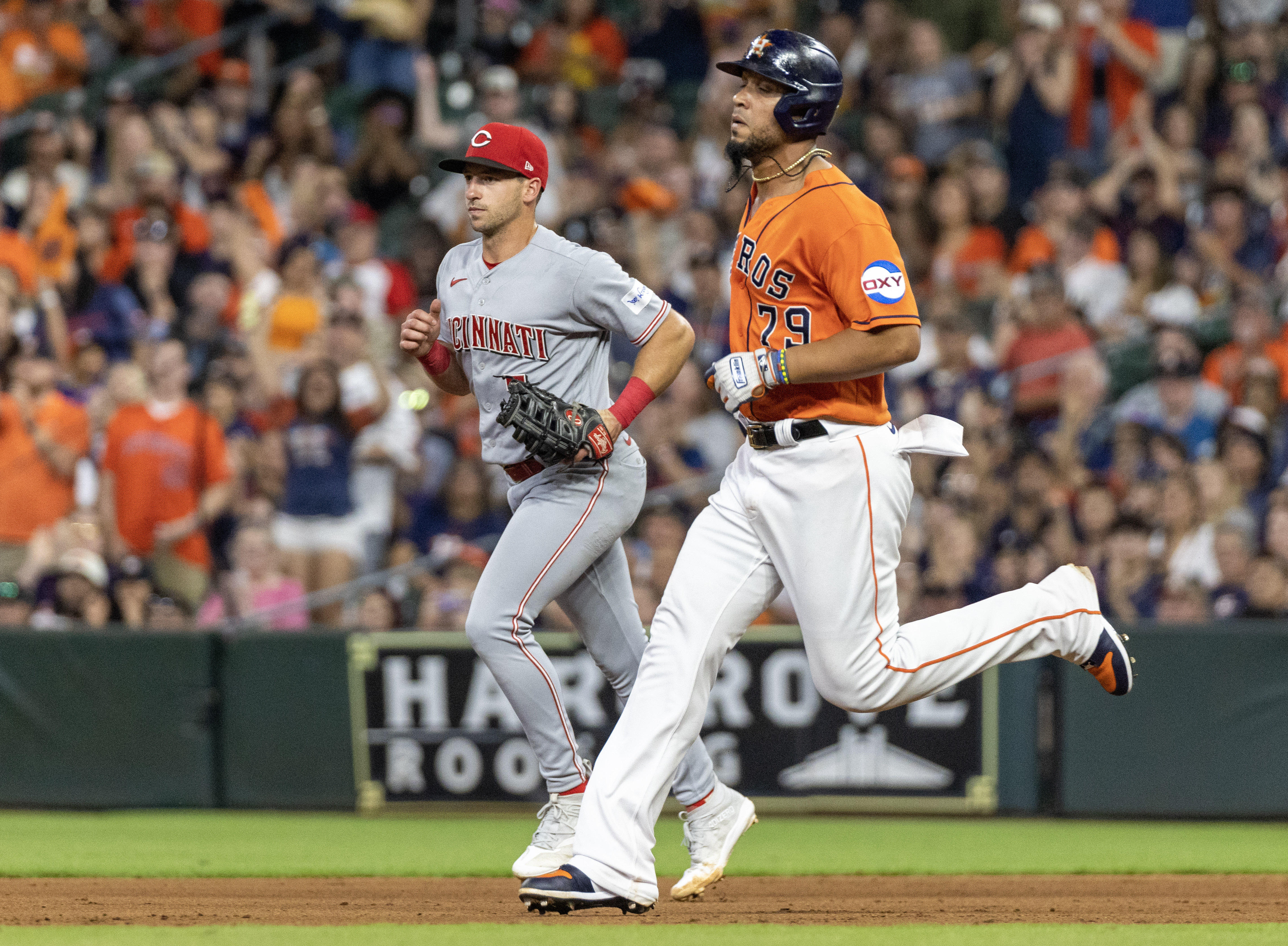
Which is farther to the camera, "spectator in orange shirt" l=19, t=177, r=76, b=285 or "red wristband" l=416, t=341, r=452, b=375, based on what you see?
"spectator in orange shirt" l=19, t=177, r=76, b=285

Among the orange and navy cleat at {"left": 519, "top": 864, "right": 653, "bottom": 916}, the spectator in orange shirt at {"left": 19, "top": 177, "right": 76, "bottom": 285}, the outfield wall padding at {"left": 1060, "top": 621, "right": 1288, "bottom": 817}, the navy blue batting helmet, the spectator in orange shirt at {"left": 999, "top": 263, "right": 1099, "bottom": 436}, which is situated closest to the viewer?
the orange and navy cleat at {"left": 519, "top": 864, "right": 653, "bottom": 916}

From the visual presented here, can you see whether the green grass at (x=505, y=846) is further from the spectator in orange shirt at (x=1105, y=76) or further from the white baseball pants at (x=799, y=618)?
the spectator in orange shirt at (x=1105, y=76)

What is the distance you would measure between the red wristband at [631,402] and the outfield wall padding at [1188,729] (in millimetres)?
4108

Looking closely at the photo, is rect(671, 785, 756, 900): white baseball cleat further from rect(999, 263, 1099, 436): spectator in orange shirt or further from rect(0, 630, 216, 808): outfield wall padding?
rect(999, 263, 1099, 436): spectator in orange shirt

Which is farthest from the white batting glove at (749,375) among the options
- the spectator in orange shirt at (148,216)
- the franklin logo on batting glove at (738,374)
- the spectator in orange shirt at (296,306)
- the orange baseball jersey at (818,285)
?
the spectator in orange shirt at (148,216)

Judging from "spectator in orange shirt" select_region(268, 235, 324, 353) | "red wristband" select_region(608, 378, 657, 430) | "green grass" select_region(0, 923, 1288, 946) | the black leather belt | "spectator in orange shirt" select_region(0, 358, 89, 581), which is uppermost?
"spectator in orange shirt" select_region(268, 235, 324, 353)

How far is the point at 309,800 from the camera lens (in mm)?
9250

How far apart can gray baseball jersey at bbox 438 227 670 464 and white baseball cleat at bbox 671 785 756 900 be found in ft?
4.13

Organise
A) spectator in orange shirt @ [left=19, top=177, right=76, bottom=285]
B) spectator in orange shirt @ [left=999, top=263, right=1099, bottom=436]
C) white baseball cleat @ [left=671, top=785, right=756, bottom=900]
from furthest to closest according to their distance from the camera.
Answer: spectator in orange shirt @ [left=19, top=177, right=76, bottom=285], spectator in orange shirt @ [left=999, top=263, right=1099, bottom=436], white baseball cleat @ [left=671, top=785, right=756, bottom=900]

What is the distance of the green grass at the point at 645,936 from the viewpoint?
15.1ft

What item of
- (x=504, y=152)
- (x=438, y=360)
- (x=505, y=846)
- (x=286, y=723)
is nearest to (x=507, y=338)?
(x=438, y=360)

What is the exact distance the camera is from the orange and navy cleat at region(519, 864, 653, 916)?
4809 mm

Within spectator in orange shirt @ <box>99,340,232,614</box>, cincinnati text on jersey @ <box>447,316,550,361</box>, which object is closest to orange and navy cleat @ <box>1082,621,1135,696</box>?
cincinnati text on jersey @ <box>447,316,550,361</box>

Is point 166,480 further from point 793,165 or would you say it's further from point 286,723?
point 793,165
